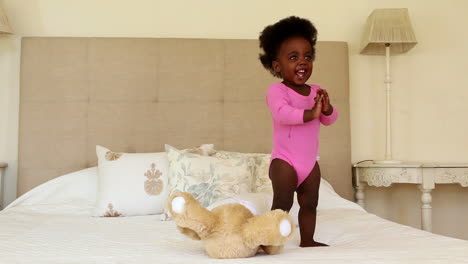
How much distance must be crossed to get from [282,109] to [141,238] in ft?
2.01

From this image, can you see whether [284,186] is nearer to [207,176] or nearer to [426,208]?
[207,176]

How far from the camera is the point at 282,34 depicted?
61.7 inches

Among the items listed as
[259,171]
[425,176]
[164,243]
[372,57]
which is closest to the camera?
[164,243]

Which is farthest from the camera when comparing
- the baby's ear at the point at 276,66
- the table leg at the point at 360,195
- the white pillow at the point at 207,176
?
the table leg at the point at 360,195

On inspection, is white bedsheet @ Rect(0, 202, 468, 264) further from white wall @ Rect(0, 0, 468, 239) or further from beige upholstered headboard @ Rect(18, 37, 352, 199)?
white wall @ Rect(0, 0, 468, 239)

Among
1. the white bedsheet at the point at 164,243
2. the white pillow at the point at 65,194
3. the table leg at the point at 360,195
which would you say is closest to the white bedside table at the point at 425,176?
the table leg at the point at 360,195

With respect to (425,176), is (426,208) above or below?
below

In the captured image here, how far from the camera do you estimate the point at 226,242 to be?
4.00ft

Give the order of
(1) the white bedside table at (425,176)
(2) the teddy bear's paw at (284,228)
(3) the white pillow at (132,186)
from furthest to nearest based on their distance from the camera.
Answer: (1) the white bedside table at (425,176), (3) the white pillow at (132,186), (2) the teddy bear's paw at (284,228)

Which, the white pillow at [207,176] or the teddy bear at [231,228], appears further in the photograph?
the white pillow at [207,176]

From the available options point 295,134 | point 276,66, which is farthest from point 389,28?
point 295,134

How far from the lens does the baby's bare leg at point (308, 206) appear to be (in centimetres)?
147

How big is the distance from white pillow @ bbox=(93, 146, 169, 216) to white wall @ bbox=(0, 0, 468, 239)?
0.92m

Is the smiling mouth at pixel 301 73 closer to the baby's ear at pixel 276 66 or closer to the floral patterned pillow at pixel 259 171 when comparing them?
the baby's ear at pixel 276 66
